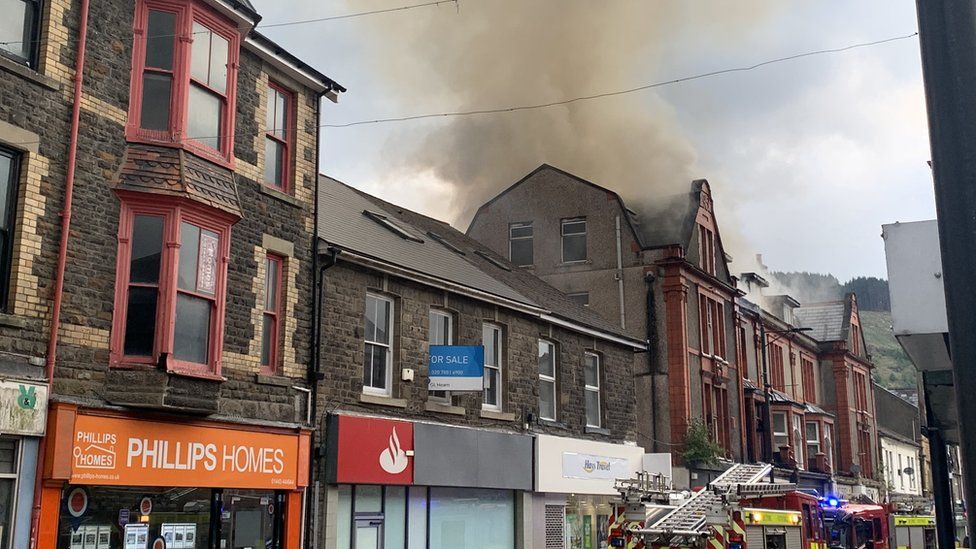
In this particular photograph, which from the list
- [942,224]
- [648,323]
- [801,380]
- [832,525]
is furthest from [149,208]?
[801,380]

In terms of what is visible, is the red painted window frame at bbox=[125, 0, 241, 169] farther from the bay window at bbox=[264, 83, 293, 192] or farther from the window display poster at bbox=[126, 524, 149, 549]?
the window display poster at bbox=[126, 524, 149, 549]

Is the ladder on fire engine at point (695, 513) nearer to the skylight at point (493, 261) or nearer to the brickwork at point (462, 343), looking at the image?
the brickwork at point (462, 343)

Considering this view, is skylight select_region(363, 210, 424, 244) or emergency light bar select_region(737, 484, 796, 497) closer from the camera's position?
emergency light bar select_region(737, 484, 796, 497)

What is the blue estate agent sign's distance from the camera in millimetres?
18516

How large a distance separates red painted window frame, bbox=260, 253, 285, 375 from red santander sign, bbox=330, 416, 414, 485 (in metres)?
1.46

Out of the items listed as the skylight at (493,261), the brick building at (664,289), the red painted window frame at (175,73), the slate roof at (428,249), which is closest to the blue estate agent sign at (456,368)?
the slate roof at (428,249)

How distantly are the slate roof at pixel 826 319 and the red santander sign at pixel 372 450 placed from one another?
38624 mm

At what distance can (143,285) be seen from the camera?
1338cm

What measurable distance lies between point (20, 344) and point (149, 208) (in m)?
2.55

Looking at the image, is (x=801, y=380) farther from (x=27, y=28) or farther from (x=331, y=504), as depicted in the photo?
(x=27, y=28)

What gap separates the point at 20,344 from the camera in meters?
11.9

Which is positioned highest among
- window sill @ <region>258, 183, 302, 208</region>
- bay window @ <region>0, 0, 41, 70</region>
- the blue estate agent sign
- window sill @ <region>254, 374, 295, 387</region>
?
bay window @ <region>0, 0, 41, 70</region>

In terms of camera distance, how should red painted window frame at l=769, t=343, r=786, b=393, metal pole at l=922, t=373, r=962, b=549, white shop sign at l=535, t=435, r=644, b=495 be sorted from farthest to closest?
red painted window frame at l=769, t=343, r=786, b=393 → white shop sign at l=535, t=435, r=644, b=495 → metal pole at l=922, t=373, r=962, b=549

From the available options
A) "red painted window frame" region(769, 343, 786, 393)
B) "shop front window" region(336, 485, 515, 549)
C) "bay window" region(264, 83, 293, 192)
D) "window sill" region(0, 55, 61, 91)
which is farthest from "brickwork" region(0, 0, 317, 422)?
"red painted window frame" region(769, 343, 786, 393)
